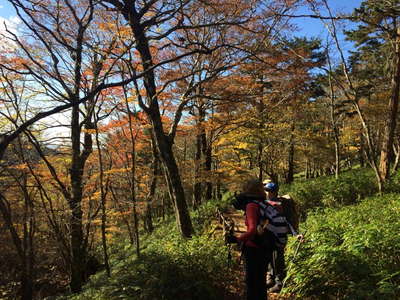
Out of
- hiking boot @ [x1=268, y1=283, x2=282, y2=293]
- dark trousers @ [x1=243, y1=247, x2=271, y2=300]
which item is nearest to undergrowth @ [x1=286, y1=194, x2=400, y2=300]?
hiking boot @ [x1=268, y1=283, x2=282, y2=293]

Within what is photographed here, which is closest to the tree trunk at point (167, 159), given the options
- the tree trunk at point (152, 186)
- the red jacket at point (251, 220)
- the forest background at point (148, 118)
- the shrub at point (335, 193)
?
the forest background at point (148, 118)

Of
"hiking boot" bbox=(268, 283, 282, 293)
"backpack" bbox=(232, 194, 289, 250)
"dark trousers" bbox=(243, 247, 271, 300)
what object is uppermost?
"backpack" bbox=(232, 194, 289, 250)

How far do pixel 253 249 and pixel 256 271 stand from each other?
264 millimetres

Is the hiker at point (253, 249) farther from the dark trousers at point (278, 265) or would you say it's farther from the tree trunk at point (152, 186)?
the tree trunk at point (152, 186)

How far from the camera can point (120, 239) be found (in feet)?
66.1

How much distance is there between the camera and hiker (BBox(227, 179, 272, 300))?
8.92 ft

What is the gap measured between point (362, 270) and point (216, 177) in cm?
1036

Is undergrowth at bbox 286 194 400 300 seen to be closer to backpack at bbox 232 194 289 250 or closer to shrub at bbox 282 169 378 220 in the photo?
backpack at bbox 232 194 289 250

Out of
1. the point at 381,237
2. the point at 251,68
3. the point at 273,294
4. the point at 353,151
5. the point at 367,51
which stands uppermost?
the point at 367,51

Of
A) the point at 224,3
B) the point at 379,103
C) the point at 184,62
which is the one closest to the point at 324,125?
the point at 379,103

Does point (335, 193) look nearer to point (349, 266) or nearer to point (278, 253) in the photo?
point (278, 253)

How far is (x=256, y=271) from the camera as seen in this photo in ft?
9.40

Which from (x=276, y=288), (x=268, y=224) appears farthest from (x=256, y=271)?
(x=276, y=288)

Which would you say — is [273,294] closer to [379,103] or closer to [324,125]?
[379,103]
